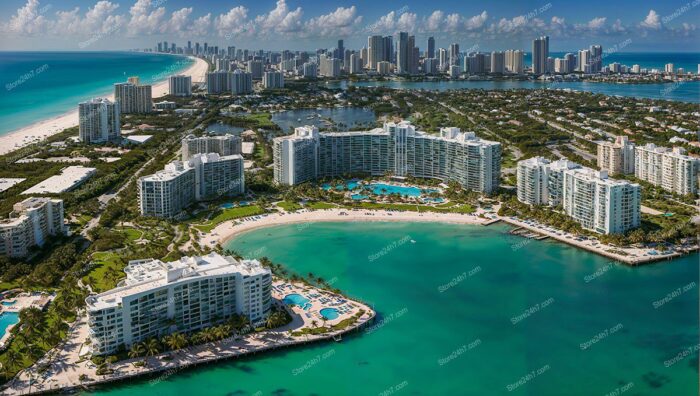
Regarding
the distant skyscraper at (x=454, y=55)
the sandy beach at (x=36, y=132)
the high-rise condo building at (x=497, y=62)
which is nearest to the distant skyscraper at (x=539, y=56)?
the high-rise condo building at (x=497, y=62)

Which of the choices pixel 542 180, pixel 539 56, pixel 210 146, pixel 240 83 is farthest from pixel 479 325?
pixel 539 56

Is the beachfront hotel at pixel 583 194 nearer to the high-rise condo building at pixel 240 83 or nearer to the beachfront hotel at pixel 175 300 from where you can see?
the beachfront hotel at pixel 175 300

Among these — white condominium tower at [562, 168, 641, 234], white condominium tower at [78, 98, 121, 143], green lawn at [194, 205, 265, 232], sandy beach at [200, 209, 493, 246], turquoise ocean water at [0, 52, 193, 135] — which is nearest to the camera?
white condominium tower at [562, 168, 641, 234]

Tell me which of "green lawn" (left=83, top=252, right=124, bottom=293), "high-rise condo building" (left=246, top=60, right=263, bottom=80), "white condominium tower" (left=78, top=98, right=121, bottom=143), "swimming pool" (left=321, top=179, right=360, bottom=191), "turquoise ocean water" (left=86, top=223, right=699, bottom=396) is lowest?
"turquoise ocean water" (left=86, top=223, right=699, bottom=396)

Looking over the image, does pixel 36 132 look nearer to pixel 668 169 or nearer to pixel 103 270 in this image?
pixel 103 270

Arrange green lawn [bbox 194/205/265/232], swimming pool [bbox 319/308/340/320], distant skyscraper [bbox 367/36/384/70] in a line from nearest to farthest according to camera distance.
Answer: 1. swimming pool [bbox 319/308/340/320]
2. green lawn [bbox 194/205/265/232]
3. distant skyscraper [bbox 367/36/384/70]

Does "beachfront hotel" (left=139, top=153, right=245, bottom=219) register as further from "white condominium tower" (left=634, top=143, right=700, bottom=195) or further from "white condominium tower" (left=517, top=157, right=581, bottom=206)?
"white condominium tower" (left=634, top=143, right=700, bottom=195)

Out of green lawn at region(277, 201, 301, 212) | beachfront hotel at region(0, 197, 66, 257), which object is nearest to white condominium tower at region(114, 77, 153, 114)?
green lawn at region(277, 201, 301, 212)
